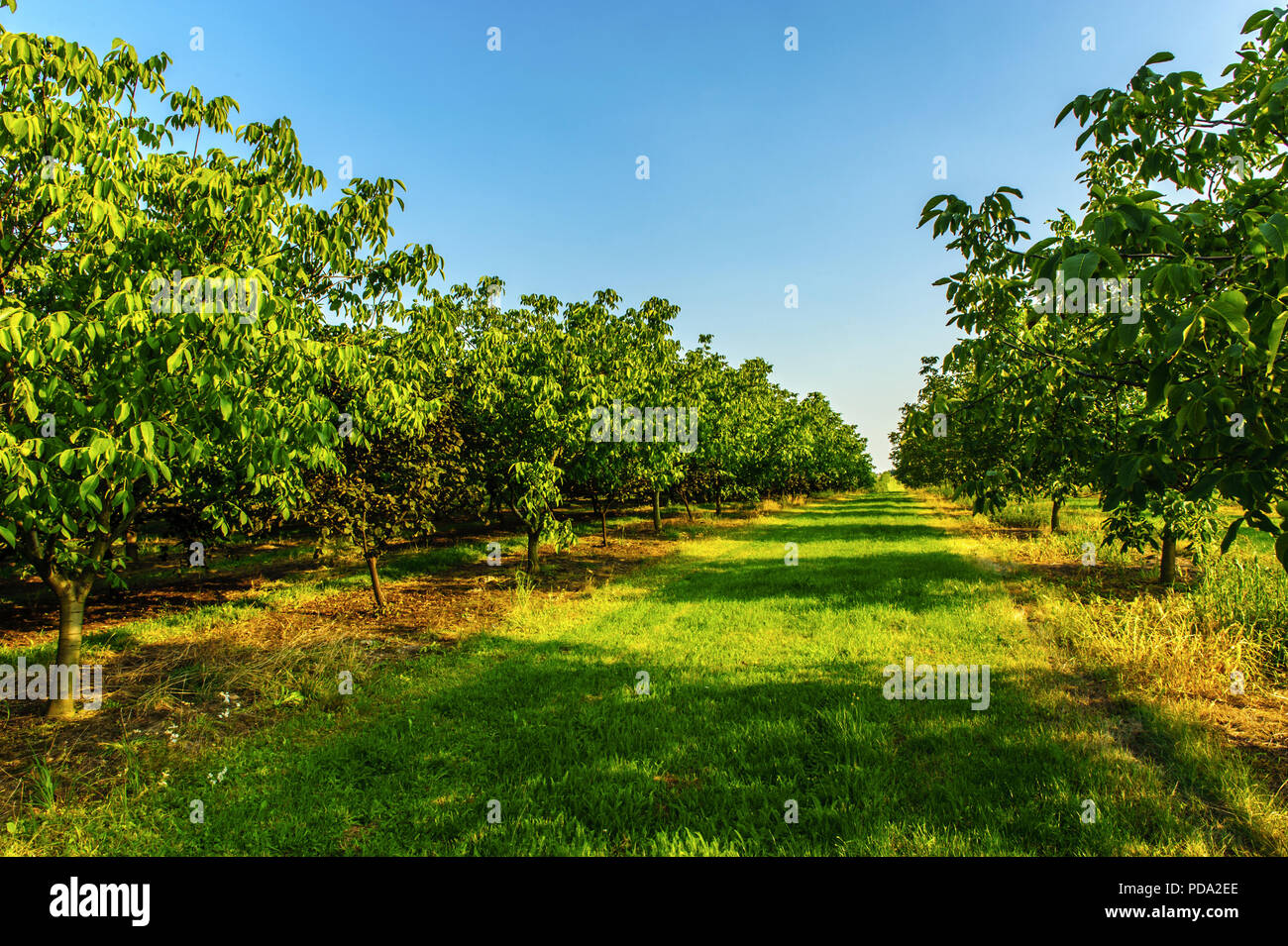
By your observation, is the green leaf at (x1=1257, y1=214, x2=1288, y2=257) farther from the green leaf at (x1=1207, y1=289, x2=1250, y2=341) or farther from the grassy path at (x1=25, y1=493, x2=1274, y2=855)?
the grassy path at (x1=25, y1=493, x2=1274, y2=855)

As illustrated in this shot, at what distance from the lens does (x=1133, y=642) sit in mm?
7000

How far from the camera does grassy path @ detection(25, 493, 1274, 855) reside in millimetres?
3887

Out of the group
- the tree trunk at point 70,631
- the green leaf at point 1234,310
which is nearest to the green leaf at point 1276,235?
the green leaf at point 1234,310

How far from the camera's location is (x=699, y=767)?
4.85 meters

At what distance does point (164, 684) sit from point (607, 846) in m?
5.98

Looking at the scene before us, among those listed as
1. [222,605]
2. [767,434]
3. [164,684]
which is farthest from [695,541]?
[164,684]

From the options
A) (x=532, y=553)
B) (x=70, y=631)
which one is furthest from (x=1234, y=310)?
(x=532, y=553)

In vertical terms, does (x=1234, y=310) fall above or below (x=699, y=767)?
above

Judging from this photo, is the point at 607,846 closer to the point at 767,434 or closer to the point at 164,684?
the point at 164,684

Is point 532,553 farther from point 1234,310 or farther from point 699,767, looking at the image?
point 1234,310

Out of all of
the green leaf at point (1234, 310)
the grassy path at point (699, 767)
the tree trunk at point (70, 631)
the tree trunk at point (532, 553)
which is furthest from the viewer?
the tree trunk at point (532, 553)

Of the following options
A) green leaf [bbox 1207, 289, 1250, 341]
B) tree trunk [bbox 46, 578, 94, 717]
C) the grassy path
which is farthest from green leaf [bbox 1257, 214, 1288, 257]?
tree trunk [bbox 46, 578, 94, 717]

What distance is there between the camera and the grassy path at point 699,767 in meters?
3.89

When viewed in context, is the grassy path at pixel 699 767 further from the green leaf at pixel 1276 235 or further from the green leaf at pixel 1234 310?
the green leaf at pixel 1276 235
